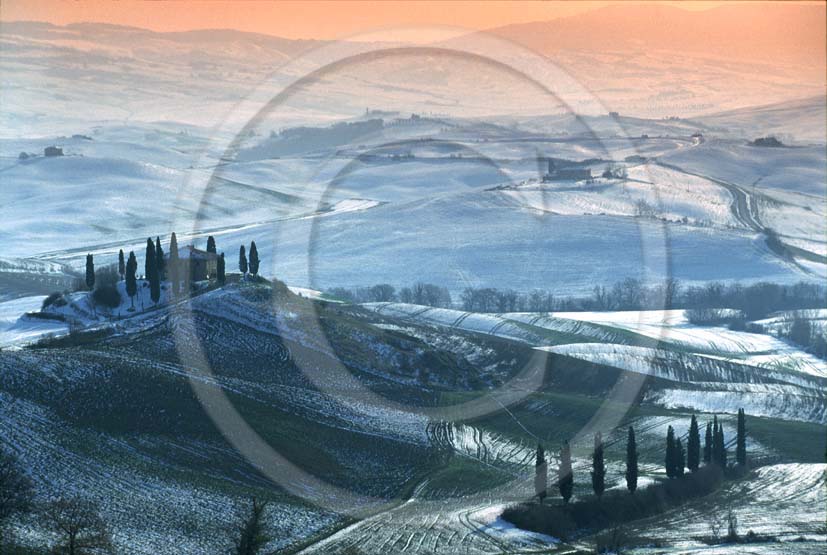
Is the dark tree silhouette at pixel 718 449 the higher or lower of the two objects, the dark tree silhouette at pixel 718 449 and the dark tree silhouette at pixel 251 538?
the lower

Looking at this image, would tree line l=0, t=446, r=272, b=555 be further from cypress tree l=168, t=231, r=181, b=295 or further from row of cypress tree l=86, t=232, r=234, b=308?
cypress tree l=168, t=231, r=181, b=295

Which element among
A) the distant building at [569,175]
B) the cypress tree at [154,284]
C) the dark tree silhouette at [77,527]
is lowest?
the dark tree silhouette at [77,527]

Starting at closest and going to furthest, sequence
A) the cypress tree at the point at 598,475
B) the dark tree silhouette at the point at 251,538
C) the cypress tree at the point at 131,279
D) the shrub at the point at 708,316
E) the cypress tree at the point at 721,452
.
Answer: the dark tree silhouette at the point at 251,538
the cypress tree at the point at 598,475
the cypress tree at the point at 721,452
the cypress tree at the point at 131,279
the shrub at the point at 708,316

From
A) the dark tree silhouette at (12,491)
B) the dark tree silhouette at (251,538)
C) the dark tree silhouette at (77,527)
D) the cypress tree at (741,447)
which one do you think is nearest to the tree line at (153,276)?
the cypress tree at (741,447)

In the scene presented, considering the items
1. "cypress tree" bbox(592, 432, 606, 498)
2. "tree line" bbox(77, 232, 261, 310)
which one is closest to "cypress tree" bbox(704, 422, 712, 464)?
"cypress tree" bbox(592, 432, 606, 498)

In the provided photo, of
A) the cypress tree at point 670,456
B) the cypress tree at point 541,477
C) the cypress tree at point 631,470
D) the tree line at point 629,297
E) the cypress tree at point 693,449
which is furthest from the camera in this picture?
the tree line at point 629,297

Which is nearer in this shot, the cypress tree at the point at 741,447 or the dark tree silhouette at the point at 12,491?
the dark tree silhouette at the point at 12,491

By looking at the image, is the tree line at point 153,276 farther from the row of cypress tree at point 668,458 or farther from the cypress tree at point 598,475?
the cypress tree at point 598,475

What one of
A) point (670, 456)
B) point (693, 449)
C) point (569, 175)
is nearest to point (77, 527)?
point (670, 456)
